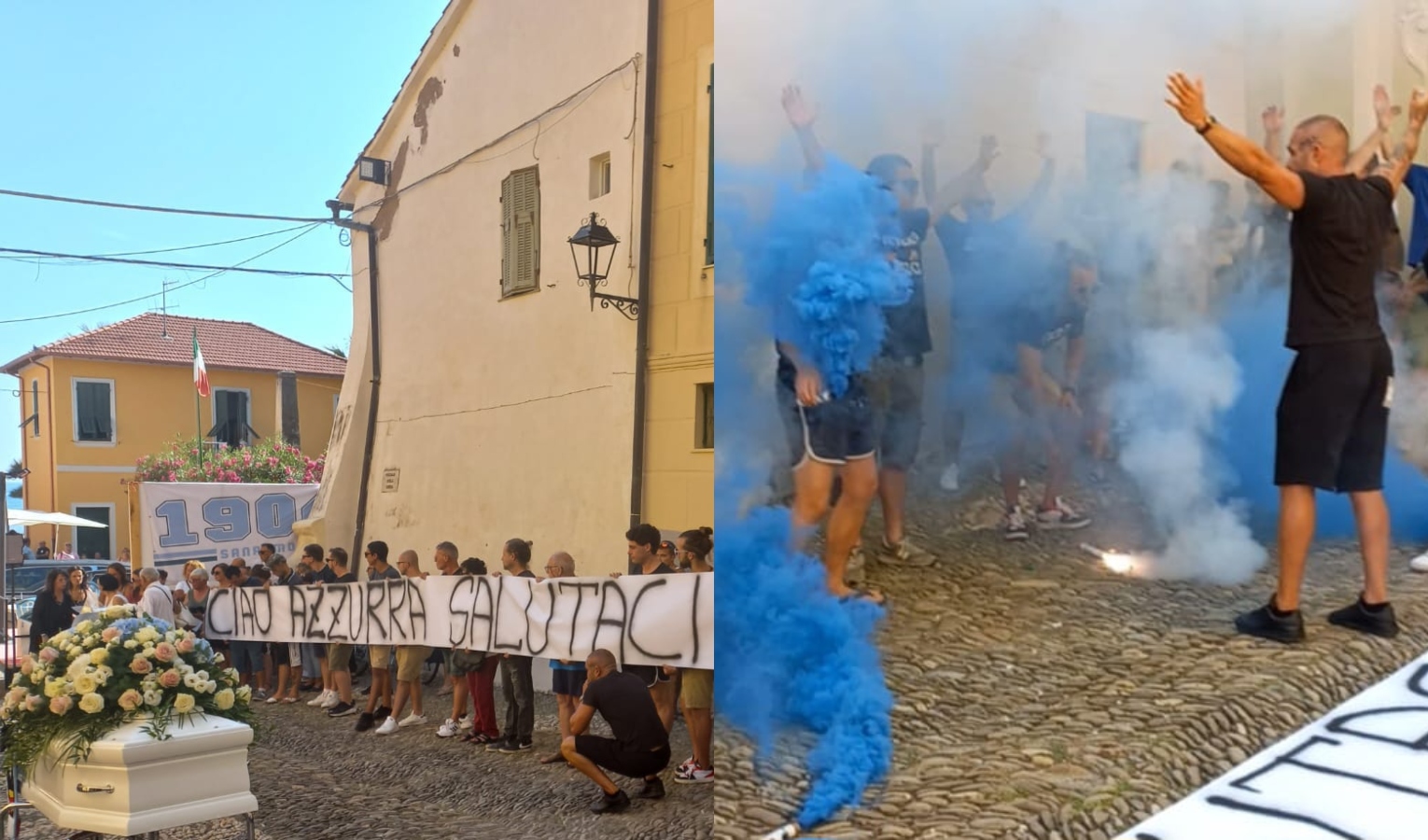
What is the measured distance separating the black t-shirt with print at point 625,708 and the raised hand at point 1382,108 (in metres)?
3.46

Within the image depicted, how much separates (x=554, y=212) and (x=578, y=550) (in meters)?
1.69

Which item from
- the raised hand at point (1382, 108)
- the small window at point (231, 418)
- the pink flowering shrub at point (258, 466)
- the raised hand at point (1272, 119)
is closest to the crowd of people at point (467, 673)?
the pink flowering shrub at point (258, 466)

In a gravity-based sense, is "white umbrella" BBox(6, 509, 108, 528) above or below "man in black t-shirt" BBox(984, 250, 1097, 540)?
below

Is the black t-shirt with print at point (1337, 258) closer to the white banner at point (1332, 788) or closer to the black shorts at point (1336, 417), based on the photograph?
the black shorts at point (1336, 417)

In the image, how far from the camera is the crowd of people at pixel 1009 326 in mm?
2301

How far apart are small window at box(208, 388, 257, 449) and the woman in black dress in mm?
1416

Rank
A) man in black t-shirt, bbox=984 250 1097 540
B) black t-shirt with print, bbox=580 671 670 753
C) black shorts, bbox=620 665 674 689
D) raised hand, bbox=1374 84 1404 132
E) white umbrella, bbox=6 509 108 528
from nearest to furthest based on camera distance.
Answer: man in black t-shirt, bbox=984 250 1097 540, raised hand, bbox=1374 84 1404 132, black t-shirt with print, bbox=580 671 670 753, black shorts, bbox=620 665 674 689, white umbrella, bbox=6 509 108 528

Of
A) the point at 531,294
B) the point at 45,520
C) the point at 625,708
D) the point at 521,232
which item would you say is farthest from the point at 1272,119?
the point at 45,520

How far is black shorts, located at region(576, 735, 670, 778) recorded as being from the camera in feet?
15.1

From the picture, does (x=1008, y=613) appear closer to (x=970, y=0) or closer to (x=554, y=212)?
(x=970, y=0)

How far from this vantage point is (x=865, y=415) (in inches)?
90.6

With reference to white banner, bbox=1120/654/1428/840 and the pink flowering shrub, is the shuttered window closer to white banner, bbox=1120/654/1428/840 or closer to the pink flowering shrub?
the pink flowering shrub

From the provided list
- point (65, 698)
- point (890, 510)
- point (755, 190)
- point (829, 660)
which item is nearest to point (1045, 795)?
point (829, 660)

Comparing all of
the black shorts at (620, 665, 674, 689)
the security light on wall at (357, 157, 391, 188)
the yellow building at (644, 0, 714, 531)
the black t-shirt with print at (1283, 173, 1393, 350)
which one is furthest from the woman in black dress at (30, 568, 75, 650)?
the black t-shirt with print at (1283, 173, 1393, 350)
